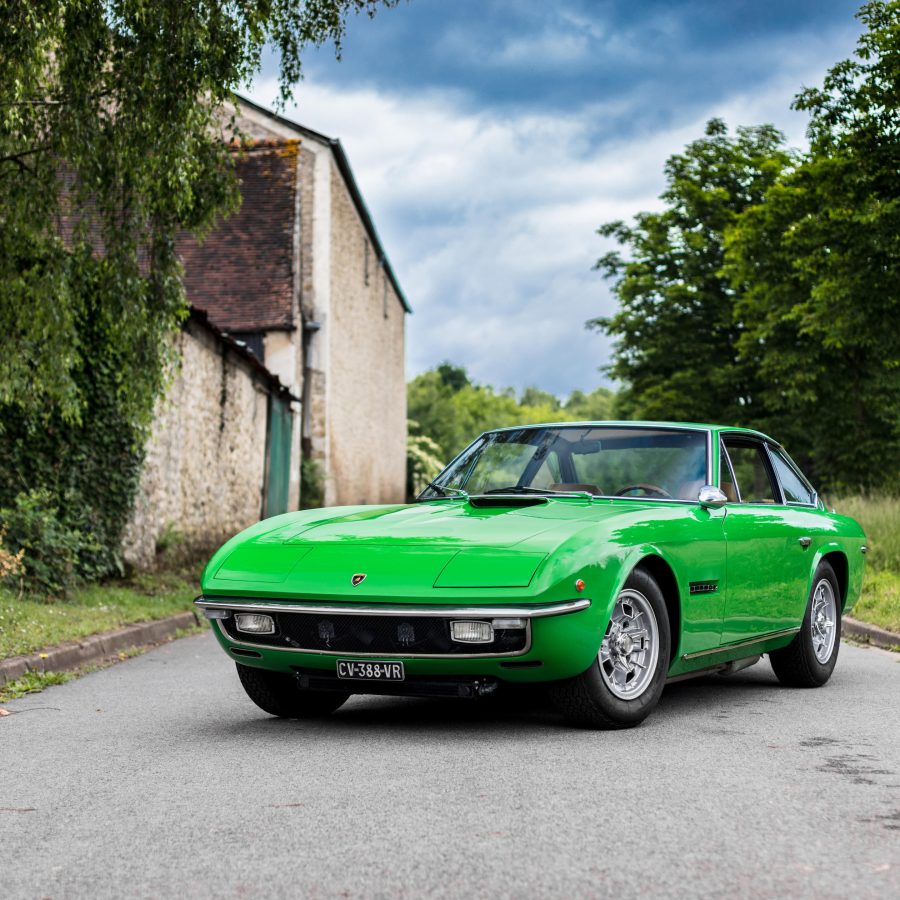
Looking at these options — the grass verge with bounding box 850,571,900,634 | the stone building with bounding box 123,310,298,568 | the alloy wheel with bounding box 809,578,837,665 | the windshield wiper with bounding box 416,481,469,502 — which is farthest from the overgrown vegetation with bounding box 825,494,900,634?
the stone building with bounding box 123,310,298,568

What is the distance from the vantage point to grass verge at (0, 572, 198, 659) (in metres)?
9.31

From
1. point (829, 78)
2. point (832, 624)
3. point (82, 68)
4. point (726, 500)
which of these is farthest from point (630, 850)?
point (829, 78)

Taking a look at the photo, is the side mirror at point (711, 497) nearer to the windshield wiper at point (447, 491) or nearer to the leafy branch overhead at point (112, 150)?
the windshield wiper at point (447, 491)

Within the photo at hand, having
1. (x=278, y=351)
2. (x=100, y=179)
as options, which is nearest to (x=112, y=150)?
(x=100, y=179)

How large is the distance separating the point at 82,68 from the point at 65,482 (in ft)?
14.2

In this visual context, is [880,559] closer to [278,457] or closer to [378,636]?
[378,636]

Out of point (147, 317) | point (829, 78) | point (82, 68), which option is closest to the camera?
point (82, 68)

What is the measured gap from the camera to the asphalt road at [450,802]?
3484mm

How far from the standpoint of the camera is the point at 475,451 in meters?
7.41

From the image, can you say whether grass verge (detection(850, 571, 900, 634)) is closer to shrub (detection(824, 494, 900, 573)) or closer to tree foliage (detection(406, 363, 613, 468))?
shrub (detection(824, 494, 900, 573))

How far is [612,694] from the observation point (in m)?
5.79

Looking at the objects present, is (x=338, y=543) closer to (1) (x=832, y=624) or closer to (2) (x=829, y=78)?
(1) (x=832, y=624)

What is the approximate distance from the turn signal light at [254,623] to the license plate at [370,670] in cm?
42

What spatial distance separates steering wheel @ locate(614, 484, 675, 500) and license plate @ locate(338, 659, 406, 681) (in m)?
1.84
